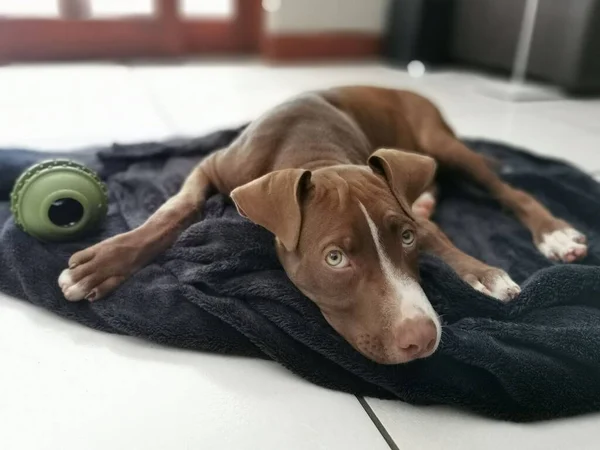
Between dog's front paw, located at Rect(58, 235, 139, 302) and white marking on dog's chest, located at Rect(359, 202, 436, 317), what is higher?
white marking on dog's chest, located at Rect(359, 202, 436, 317)

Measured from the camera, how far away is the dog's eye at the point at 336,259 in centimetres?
161

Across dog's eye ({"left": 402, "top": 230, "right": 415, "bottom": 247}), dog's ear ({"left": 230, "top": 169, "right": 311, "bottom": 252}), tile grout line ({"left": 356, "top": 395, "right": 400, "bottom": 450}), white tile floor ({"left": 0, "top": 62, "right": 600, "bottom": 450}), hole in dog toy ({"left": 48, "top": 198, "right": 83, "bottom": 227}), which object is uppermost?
dog's ear ({"left": 230, "top": 169, "right": 311, "bottom": 252})

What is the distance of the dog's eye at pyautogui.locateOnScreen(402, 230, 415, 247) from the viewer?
1.69 m

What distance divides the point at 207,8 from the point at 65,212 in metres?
4.57

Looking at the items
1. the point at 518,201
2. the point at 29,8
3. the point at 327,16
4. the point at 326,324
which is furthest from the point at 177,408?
the point at 327,16

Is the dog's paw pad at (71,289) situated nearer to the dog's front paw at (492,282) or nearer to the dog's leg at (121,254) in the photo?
the dog's leg at (121,254)

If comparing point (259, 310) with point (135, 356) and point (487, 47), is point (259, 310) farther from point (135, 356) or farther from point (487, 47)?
point (487, 47)

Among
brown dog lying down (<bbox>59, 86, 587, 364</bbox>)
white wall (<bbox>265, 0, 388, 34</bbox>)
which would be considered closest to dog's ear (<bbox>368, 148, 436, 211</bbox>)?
brown dog lying down (<bbox>59, 86, 587, 364</bbox>)

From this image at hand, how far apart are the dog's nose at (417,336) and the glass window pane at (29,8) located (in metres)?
5.25

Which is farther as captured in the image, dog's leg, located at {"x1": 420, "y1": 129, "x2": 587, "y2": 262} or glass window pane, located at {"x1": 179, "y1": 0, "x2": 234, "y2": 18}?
glass window pane, located at {"x1": 179, "y1": 0, "x2": 234, "y2": 18}

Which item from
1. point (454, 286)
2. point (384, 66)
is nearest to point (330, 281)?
point (454, 286)

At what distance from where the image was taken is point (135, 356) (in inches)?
67.0

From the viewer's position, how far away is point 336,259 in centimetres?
162

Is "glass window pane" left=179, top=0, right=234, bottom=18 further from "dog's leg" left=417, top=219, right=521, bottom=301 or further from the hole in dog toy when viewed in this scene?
"dog's leg" left=417, top=219, right=521, bottom=301
